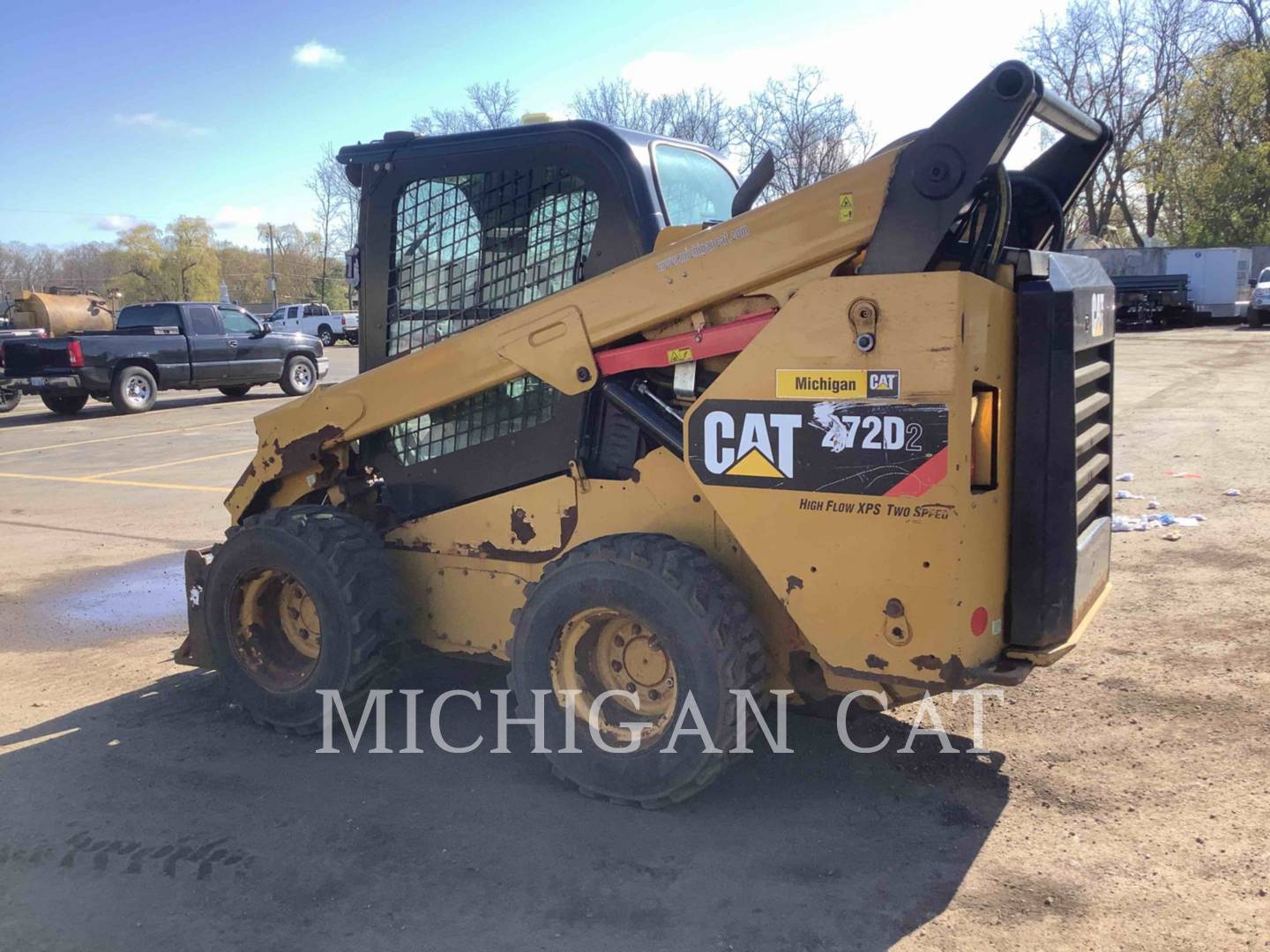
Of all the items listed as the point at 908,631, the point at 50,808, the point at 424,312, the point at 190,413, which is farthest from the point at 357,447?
the point at 190,413

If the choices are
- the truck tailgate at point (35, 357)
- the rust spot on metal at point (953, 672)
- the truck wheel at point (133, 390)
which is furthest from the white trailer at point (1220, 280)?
the rust spot on metal at point (953, 672)

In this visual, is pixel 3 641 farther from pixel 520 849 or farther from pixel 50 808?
pixel 520 849

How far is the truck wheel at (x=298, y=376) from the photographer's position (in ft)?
68.2

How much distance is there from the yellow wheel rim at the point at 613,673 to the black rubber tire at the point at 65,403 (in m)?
17.4

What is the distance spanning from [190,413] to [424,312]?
15487 mm

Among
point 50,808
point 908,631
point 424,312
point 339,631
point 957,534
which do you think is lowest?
point 50,808

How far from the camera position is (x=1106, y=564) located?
422 cm

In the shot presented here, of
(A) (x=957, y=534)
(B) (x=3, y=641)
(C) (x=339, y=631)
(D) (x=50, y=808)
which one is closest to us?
(A) (x=957, y=534)

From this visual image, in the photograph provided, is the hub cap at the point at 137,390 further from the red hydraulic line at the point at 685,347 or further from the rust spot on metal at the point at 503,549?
the red hydraulic line at the point at 685,347

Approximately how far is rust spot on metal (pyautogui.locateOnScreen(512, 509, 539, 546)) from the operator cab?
0.15 meters

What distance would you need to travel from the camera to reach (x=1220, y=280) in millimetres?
34688

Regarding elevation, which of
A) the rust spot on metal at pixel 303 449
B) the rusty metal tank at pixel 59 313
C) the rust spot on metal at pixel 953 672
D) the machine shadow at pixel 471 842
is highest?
the rusty metal tank at pixel 59 313

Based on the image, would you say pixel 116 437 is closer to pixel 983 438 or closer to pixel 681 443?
pixel 681 443

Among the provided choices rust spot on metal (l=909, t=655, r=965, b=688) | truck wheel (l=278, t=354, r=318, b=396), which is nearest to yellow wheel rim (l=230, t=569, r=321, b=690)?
rust spot on metal (l=909, t=655, r=965, b=688)
